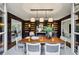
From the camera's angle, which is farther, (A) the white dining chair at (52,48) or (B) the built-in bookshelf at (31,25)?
(B) the built-in bookshelf at (31,25)

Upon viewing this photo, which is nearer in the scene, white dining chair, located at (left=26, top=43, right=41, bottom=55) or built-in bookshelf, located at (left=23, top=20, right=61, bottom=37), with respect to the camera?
white dining chair, located at (left=26, top=43, right=41, bottom=55)

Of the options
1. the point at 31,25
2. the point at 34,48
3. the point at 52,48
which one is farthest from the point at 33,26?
the point at 52,48

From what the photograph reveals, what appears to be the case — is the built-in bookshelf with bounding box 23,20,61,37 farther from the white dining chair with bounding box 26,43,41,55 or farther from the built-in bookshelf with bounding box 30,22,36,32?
the white dining chair with bounding box 26,43,41,55

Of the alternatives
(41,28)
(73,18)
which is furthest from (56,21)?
(73,18)

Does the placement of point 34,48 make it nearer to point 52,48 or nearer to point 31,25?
point 52,48

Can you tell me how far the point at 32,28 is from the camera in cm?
1402

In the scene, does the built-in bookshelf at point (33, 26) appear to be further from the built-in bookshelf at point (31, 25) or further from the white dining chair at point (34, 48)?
Result: the white dining chair at point (34, 48)

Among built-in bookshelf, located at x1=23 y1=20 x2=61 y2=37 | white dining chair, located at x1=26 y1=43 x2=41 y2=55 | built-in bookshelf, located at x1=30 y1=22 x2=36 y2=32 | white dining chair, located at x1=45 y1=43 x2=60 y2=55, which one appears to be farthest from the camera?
built-in bookshelf, located at x1=30 y1=22 x2=36 y2=32

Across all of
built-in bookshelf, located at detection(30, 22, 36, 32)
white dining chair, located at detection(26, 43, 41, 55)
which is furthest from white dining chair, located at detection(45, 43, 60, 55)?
built-in bookshelf, located at detection(30, 22, 36, 32)

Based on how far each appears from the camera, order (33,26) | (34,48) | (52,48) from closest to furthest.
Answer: (52,48), (34,48), (33,26)

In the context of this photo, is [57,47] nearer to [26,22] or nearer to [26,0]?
[26,0]

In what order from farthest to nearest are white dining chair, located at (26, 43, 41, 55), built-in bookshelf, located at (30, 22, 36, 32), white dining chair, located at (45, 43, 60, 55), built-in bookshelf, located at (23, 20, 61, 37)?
1. built-in bookshelf, located at (30, 22, 36, 32)
2. built-in bookshelf, located at (23, 20, 61, 37)
3. white dining chair, located at (26, 43, 41, 55)
4. white dining chair, located at (45, 43, 60, 55)

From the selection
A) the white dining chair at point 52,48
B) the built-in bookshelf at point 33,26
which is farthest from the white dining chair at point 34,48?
the built-in bookshelf at point 33,26

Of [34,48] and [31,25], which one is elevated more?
[31,25]
